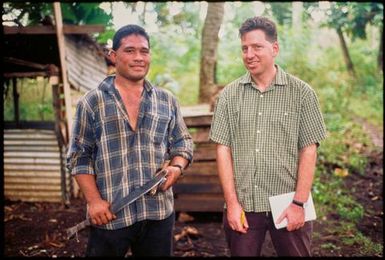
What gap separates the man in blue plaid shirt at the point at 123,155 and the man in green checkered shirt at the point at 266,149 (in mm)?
436

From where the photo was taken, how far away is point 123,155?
8.85 feet

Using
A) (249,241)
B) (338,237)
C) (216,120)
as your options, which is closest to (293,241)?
(249,241)

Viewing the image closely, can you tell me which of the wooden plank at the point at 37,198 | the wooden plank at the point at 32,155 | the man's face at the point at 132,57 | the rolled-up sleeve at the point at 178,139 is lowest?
the wooden plank at the point at 37,198

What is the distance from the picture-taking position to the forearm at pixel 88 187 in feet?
8.66

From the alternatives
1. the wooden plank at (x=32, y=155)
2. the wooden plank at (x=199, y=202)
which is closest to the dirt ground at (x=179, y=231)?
the wooden plank at (x=199, y=202)

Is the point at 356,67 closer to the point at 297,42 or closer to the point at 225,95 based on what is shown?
the point at 297,42

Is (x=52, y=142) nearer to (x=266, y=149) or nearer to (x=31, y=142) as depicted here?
(x=31, y=142)

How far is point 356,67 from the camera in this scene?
17.2 meters

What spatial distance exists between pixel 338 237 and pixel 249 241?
3.05 m

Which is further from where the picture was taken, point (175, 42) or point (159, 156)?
point (175, 42)

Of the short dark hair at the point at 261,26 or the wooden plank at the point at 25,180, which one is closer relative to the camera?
the short dark hair at the point at 261,26

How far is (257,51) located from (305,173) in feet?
2.83

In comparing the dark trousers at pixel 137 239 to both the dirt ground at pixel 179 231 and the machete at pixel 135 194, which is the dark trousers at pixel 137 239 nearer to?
the machete at pixel 135 194

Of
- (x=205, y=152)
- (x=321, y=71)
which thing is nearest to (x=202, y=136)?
(x=205, y=152)
